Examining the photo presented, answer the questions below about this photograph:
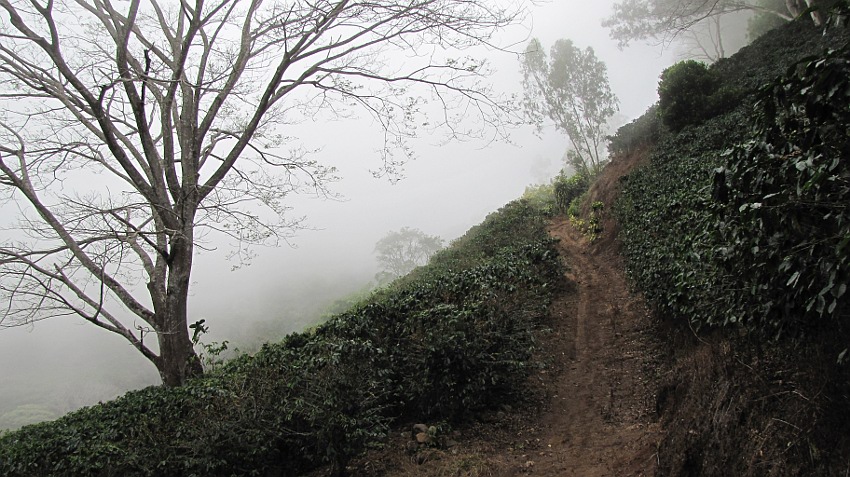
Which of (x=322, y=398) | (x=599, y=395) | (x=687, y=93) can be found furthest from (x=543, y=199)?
(x=322, y=398)

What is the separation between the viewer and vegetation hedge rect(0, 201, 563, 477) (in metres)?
3.88

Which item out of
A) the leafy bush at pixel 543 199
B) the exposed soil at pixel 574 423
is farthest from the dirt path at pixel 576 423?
the leafy bush at pixel 543 199

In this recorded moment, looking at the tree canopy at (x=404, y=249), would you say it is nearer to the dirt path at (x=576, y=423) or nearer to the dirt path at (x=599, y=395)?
the dirt path at (x=599, y=395)

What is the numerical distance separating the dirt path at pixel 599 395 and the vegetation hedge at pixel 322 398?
2.43ft

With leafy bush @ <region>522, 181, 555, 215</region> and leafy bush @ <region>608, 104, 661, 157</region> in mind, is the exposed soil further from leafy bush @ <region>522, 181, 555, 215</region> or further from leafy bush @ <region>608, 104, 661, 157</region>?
leafy bush @ <region>522, 181, 555, 215</region>

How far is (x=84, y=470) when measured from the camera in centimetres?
380

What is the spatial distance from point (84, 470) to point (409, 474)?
2866 millimetres

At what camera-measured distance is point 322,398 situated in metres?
3.93

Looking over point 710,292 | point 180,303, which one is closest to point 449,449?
point 710,292

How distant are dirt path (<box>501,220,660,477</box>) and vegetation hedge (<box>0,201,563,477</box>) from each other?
0.74 metres

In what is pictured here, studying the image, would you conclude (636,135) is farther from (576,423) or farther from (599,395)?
(576,423)

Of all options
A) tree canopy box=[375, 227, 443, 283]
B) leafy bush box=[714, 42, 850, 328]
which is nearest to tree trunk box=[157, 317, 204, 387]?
leafy bush box=[714, 42, 850, 328]

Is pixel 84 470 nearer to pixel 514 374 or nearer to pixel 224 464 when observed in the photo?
pixel 224 464

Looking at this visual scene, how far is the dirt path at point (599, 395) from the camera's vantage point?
12.8ft
